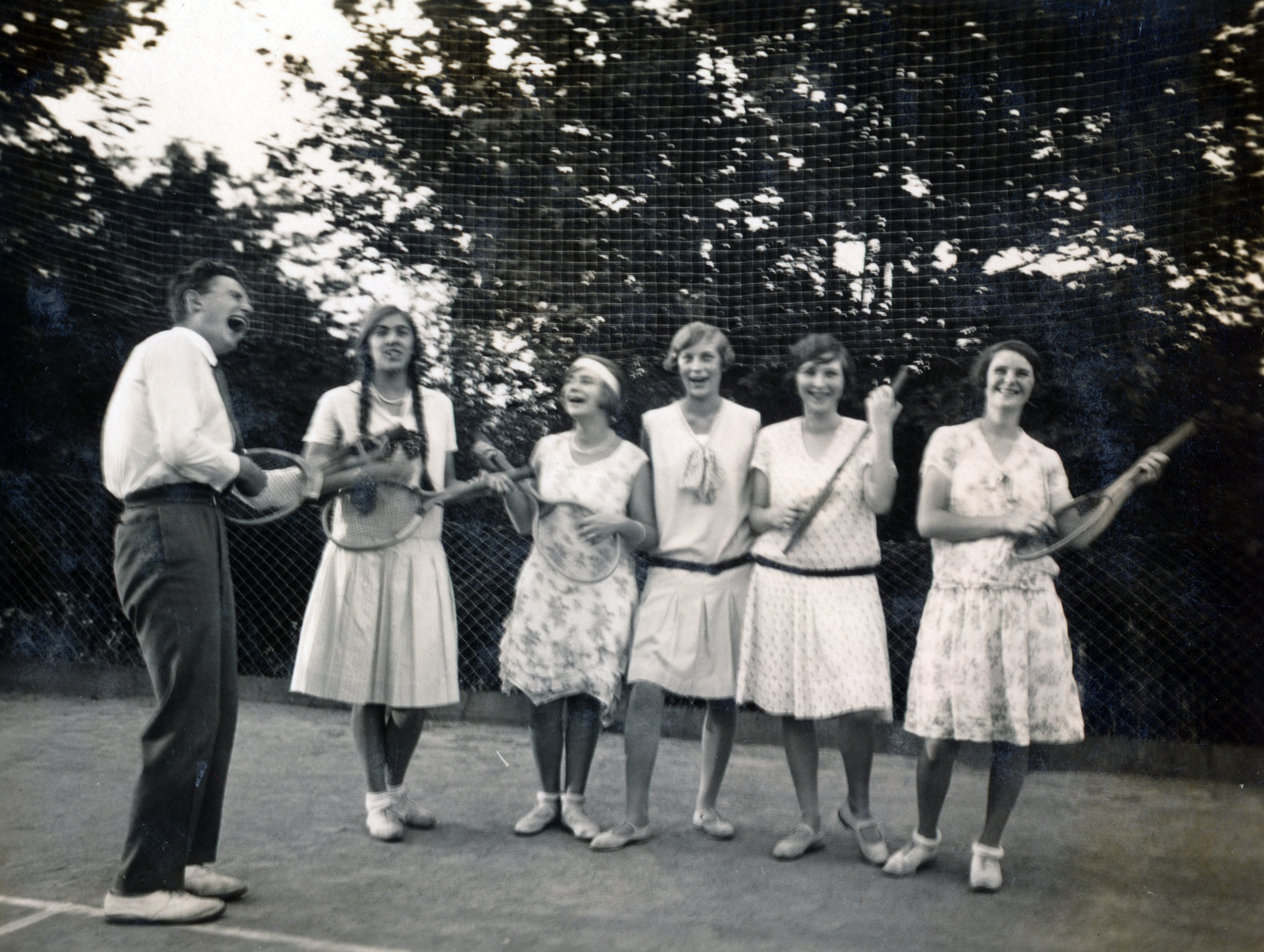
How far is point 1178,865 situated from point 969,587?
1104 millimetres

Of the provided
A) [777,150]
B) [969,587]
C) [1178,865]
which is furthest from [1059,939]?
[777,150]

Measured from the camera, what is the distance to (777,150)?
4.31 m

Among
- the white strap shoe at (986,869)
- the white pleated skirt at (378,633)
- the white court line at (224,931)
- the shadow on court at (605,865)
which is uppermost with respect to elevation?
the white pleated skirt at (378,633)

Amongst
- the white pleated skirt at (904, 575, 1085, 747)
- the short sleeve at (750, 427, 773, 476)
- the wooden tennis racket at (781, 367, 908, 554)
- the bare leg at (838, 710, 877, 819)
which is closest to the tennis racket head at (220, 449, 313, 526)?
the short sleeve at (750, 427, 773, 476)

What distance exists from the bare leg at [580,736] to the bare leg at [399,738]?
1.72ft

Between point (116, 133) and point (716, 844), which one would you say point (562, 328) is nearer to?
point (116, 133)

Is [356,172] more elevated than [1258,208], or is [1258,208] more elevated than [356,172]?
[356,172]

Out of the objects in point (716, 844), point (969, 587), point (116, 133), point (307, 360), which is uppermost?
point (116, 133)

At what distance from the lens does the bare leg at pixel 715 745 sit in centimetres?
381

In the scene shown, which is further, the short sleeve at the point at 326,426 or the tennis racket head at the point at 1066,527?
the short sleeve at the point at 326,426

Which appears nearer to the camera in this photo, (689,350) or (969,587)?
(969,587)

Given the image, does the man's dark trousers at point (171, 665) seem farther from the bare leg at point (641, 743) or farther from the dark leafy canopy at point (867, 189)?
the dark leafy canopy at point (867, 189)

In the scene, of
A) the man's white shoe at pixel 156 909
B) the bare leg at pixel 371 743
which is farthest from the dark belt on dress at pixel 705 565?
the man's white shoe at pixel 156 909

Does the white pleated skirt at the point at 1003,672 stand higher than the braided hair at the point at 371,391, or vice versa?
the braided hair at the point at 371,391
